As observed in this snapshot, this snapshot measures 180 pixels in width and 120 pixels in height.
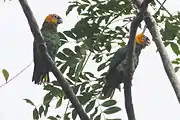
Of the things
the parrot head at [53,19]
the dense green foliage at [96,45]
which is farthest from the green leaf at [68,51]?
the parrot head at [53,19]

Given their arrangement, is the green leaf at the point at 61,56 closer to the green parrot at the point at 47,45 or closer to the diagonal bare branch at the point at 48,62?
the diagonal bare branch at the point at 48,62

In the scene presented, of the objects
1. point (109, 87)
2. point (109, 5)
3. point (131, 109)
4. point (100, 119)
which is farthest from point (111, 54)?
point (131, 109)

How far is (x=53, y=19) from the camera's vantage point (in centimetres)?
521

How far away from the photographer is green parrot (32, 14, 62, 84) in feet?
13.6

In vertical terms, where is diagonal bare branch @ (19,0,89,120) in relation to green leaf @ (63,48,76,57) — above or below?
below

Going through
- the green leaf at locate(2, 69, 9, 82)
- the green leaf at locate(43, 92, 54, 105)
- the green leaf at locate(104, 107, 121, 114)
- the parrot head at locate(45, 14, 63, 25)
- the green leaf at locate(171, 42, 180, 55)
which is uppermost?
the parrot head at locate(45, 14, 63, 25)

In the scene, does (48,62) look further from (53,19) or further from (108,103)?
(53,19)

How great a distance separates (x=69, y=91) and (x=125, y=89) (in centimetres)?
34

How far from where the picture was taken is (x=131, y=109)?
2.38 m

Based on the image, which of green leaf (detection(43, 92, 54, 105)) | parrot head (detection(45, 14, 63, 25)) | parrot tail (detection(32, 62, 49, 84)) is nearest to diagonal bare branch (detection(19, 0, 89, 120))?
green leaf (detection(43, 92, 54, 105))

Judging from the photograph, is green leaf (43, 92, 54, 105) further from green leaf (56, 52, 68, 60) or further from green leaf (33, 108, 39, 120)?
green leaf (56, 52, 68, 60)

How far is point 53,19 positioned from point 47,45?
0.75 meters

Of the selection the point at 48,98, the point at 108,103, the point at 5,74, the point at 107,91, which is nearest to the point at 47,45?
the point at 107,91

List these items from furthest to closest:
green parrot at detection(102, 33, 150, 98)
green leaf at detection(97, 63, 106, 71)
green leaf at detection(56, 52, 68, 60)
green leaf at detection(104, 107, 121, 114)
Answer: green parrot at detection(102, 33, 150, 98) → green leaf at detection(97, 63, 106, 71) → green leaf at detection(56, 52, 68, 60) → green leaf at detection(104, 107, 121, 114)
